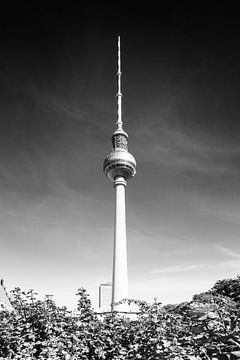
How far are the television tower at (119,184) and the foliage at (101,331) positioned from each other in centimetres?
3714

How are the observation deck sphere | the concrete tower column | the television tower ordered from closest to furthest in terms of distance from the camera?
the concrete tower column < the television tower < the observation deck sphere

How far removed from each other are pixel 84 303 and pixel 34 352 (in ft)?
5.30

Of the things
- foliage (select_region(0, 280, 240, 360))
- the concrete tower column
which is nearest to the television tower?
the concrete tower column

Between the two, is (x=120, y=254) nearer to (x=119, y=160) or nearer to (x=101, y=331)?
(x=119, y=160)

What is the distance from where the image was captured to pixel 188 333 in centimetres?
Answer: 551

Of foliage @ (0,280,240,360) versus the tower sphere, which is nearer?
foliage @ (0,280,240,360)

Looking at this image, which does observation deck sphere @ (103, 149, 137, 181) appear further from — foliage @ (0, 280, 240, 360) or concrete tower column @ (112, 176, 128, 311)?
foliage @ (0, 280, 240, 360)

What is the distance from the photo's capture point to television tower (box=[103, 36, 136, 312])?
150 ft

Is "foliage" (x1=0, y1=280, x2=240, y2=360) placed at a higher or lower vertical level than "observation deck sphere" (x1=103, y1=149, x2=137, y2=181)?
lower

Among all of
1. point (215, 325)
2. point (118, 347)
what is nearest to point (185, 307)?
point (215, 325)

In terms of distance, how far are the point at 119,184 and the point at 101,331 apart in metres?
47.1

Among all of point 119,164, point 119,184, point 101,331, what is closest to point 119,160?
point 119,164

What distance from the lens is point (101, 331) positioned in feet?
25.1

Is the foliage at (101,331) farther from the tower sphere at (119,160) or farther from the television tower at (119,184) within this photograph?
the tower sphere at (119,160)
